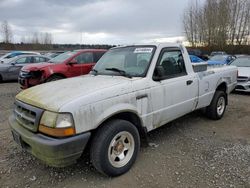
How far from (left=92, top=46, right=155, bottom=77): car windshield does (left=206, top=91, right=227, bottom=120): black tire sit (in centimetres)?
239

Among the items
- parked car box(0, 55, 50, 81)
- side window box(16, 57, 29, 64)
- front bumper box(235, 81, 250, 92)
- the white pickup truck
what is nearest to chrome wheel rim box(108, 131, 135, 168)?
the white pickup truck

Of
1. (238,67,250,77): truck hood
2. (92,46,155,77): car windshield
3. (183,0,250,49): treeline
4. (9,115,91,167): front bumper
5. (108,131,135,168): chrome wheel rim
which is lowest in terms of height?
(108,131,135,168): chrome wheel rim

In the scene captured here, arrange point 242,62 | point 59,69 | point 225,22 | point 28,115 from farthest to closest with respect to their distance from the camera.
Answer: point 225,22
point 242,62
point 59,69
point 28,115

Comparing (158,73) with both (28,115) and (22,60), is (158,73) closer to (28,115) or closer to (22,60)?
(28,115)

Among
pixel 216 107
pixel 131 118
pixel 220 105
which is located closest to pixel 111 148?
pixel 131 118

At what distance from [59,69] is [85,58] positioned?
1207 millimetres

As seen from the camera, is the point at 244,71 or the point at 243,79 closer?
the point at 243,79

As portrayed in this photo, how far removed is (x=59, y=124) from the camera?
2.65m

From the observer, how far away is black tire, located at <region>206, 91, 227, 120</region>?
5.45 meters

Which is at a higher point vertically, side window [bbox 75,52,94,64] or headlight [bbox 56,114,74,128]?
side window [bbox 75,52,94,64]

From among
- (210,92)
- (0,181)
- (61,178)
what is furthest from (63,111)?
(210,92)

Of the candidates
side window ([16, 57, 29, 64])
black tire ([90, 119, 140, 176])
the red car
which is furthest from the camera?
side window ([16, 57, 29, 64])

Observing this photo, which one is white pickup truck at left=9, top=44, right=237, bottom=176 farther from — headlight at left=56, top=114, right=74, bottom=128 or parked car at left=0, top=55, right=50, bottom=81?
parked car at left=0, top=55, right=50, bottom=81

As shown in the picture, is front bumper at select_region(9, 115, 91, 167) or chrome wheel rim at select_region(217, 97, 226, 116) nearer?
front bumper at select_region(9, 115, 91, 167)
